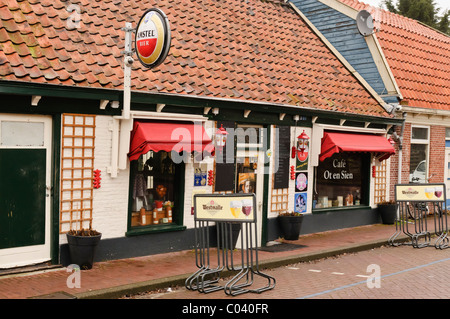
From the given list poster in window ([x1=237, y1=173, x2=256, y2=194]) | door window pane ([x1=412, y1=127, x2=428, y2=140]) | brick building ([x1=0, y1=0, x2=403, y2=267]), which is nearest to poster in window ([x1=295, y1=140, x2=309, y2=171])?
brick building ([x1=0, y1=0, x2=403, y2=267])

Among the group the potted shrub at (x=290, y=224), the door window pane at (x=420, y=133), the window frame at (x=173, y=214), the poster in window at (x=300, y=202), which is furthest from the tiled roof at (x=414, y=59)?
the window frame at (x=173, y=214)

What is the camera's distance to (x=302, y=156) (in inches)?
527

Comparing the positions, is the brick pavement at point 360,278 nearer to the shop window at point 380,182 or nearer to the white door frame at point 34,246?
the white door frame at point 34,246

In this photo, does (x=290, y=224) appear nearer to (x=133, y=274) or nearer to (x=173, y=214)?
(x=173, y=214)

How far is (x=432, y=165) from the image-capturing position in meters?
17.6

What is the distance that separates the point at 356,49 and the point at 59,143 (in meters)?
10.4

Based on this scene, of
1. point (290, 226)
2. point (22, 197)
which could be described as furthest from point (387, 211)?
point (22, 197)

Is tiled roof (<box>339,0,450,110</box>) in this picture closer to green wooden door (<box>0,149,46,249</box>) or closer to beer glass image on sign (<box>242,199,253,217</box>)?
beer glass image on sign (<box>242,199,253,217</box>)

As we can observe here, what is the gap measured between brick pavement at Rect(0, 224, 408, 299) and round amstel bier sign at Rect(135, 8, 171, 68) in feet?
11.7

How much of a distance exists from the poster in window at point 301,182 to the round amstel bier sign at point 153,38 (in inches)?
219

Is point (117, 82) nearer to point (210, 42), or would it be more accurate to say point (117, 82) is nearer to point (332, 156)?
point (210, 42)

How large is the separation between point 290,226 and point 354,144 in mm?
2970
